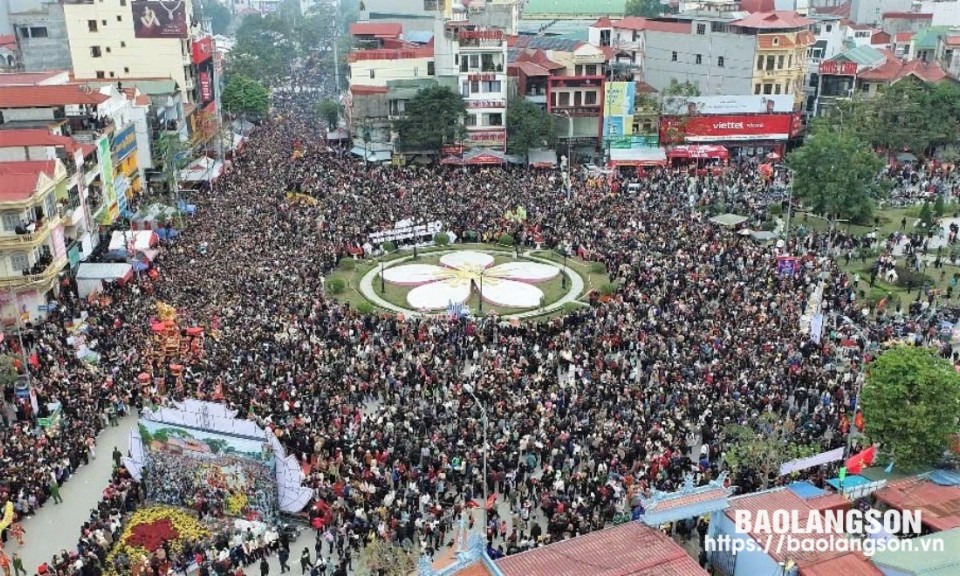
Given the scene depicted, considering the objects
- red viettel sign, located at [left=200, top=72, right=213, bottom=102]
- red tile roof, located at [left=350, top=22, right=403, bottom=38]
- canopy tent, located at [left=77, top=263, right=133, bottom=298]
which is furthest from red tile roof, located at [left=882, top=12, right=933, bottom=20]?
canopy tent, located at [left=77, top=263, right=133, bottom=298]

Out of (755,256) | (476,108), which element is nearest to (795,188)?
(755,256)

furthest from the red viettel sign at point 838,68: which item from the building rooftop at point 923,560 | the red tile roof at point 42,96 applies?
the building rooftop at point 923,560

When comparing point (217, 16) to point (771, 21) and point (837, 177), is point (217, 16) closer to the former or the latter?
point (771, 21)

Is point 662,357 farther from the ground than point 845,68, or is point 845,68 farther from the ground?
point 845,68

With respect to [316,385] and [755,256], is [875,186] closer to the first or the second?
[755,256]

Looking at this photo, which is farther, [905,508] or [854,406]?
[854,406]

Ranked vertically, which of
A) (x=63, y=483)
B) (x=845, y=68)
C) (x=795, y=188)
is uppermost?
(x=845, y=68)

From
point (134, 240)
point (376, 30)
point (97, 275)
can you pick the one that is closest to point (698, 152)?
point (376, 30)
